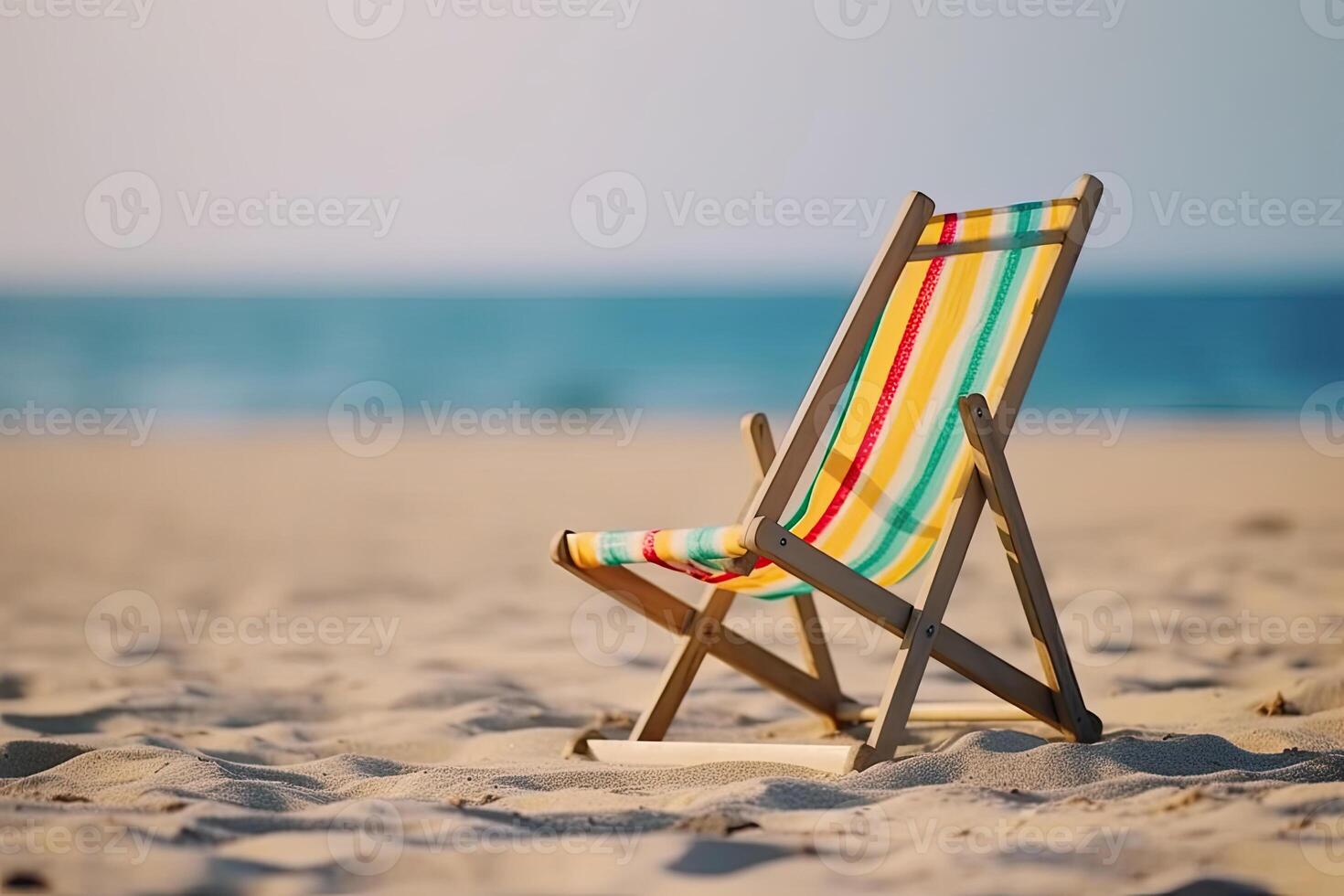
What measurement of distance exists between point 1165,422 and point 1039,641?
11.9 m

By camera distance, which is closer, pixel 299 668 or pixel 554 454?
pixel 299 668

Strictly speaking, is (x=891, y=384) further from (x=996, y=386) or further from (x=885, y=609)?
(x=885, y=609)

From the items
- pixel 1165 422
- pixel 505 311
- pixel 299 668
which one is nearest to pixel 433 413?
pixel 1165 422

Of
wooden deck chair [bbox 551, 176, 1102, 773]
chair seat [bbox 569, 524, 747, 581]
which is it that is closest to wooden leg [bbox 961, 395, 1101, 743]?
wooden deck chair [bbox 551, 176, 1102, 773]

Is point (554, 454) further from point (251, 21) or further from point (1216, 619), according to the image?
point (251, 21)

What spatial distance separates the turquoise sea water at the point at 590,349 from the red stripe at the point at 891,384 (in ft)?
42.4

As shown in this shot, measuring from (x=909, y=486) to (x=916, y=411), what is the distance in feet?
0.55

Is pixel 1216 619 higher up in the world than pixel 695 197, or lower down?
lower down

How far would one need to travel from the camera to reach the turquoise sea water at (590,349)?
17250 mm

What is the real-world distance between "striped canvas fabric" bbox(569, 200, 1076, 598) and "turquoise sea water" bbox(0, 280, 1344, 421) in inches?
510

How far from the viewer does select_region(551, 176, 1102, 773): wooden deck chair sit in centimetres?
270

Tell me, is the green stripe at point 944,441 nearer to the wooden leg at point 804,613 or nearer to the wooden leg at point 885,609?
the wooden leg at point 885,609

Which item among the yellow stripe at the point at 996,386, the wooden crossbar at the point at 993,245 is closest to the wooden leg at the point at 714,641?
the yellow stripe at the point at 996,386

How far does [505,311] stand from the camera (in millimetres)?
26734
